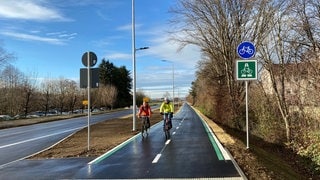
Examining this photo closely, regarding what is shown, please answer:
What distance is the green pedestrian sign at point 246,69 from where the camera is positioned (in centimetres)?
1416

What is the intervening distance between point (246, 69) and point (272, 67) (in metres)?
9.98

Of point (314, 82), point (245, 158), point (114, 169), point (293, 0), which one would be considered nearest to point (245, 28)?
point (293, 0)

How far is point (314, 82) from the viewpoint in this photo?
15539 millimetres

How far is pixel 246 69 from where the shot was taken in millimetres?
14234

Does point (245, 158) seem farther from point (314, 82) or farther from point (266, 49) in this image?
point (266, 49)

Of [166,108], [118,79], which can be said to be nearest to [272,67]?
[166,108]

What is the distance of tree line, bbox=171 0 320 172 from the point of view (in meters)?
16.6

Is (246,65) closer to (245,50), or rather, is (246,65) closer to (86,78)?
(245,50)

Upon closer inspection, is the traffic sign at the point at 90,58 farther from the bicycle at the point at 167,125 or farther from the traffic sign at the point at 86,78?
the bicycle at the point at 167,125

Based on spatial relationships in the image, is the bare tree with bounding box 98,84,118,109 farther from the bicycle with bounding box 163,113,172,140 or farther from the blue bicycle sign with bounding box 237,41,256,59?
the blue bicycle sign with bounding box 237,41,256,59

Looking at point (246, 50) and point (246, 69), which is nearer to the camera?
point (246, 69)

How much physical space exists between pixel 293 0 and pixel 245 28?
1005 cm

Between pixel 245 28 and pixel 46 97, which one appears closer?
pixel 245 28

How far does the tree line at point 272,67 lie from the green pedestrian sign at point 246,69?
2.72 m
